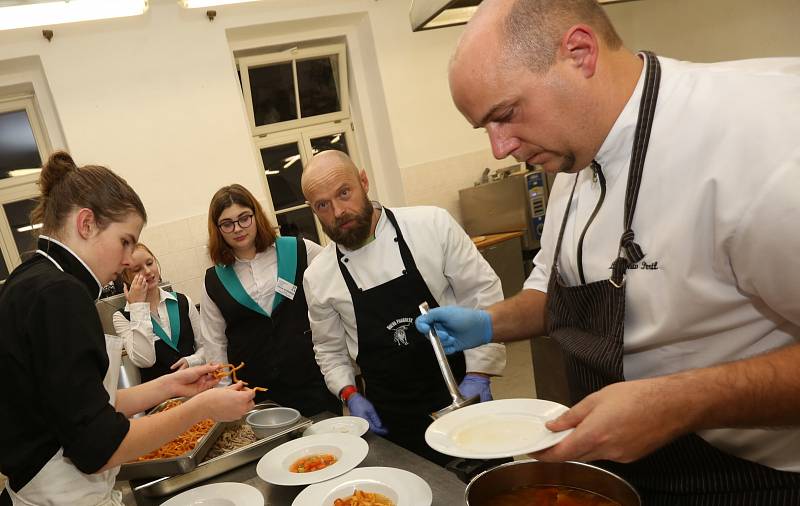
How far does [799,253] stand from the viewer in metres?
0.84

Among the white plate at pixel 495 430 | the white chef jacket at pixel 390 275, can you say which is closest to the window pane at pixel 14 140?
the white chef jacket at pixel 390 275

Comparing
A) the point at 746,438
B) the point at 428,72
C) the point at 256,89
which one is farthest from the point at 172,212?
the point at 746,438

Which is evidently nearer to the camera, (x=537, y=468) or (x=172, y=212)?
(x=537, y=468)

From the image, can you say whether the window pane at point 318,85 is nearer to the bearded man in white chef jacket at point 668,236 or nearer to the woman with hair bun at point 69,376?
the woman with hair bun at point 69,376

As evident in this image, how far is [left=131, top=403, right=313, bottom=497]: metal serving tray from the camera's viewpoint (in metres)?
1.53

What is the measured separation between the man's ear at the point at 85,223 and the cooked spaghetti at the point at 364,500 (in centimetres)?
93

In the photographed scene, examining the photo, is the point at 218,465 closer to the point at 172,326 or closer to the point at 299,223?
the point at 172,326

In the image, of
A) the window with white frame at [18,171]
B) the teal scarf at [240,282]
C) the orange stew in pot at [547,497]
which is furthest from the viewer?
the window with white frame at [18,171]

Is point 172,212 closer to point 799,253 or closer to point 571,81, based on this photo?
point 571,81

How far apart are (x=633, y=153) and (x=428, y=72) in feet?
14.7

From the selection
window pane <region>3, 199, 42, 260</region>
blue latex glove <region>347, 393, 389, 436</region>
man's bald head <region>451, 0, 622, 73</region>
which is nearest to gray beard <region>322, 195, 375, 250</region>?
blue latex glove <region>347, 393, 389, 436</region>

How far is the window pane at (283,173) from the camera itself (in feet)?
17.2

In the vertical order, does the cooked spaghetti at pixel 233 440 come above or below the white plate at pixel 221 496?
below

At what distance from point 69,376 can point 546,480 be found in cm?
103
